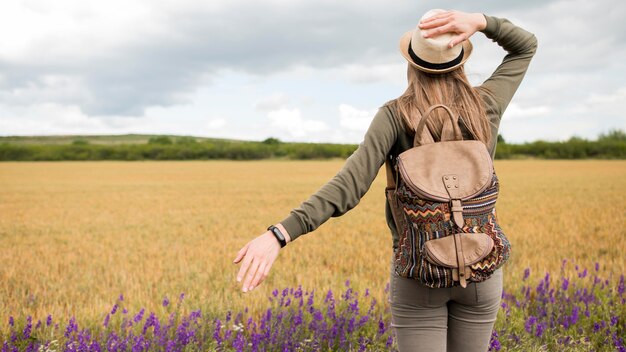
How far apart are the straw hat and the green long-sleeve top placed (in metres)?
0.24

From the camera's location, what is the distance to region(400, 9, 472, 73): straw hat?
228 centimetres

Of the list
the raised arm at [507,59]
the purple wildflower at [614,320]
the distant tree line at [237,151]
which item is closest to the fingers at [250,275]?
the raised arm at [507,59]

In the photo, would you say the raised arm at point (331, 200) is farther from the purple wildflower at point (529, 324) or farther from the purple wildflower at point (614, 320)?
the purple wildflower at point (614, 320)

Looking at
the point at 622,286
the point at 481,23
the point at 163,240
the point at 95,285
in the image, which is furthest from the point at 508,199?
the point at 481,23

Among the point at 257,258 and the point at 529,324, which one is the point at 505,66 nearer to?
the point at 257,258

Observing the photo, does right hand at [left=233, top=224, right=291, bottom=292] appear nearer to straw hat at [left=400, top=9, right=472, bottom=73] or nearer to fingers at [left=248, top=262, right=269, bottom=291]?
fingers at [left=248, top=262, right=269, bottom=291]

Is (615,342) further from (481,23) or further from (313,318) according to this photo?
(481,23)

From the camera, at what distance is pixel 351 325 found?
462cm

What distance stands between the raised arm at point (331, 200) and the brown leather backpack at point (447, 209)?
11 cm

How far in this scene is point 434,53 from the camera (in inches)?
89.4

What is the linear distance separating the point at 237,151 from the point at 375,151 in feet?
275

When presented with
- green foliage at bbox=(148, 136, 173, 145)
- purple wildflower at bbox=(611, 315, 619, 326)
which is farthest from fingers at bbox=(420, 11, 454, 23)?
green foliage at bbox=(148, 136, 173, 145)

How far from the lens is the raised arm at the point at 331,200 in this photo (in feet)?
6.71

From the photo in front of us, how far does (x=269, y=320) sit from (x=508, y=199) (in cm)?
1838
